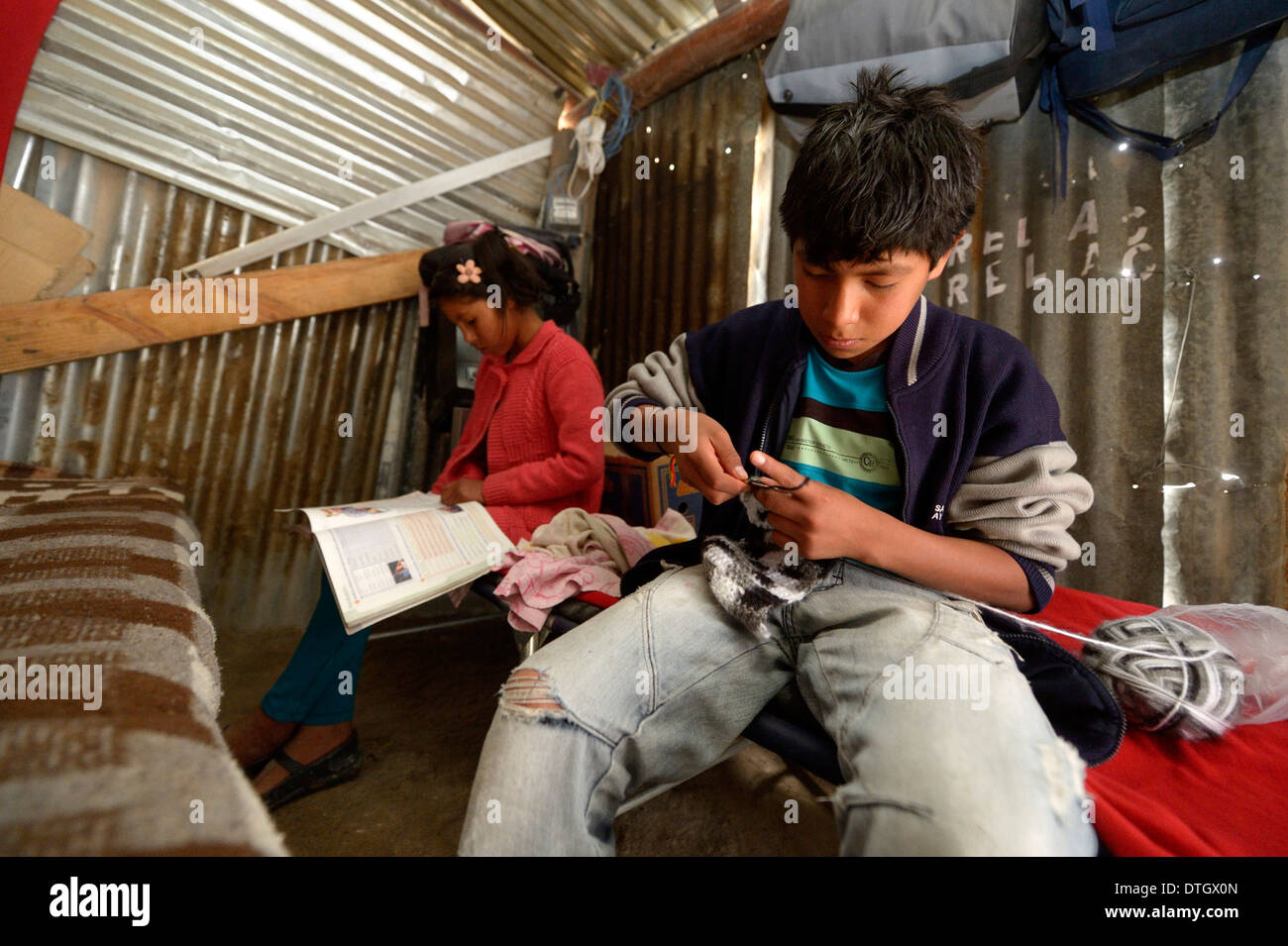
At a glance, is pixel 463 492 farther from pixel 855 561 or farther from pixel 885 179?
pixel 885 179

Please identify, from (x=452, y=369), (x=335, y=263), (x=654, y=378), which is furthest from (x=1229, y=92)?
(x=335, y=263)

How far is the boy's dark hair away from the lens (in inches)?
32.5

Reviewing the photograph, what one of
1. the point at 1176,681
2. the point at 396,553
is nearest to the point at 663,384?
the point at 396,553

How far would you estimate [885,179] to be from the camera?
2.73ft

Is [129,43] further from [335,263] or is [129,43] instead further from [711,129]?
[711,129]

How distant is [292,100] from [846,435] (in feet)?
10.1

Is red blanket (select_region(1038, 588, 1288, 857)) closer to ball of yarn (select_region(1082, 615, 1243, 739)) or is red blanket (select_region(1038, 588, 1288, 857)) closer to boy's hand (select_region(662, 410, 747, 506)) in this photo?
ball of yarn (select_region(1082, 615, 1243, 739))

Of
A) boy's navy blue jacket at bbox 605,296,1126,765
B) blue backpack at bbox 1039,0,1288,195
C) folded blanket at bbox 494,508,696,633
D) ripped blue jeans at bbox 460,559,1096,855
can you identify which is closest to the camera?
ripped blue jeans at bbox 460,559,1096,855

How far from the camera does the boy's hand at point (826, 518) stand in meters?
0.83

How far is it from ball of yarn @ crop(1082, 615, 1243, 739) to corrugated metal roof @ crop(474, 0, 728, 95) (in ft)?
10.5

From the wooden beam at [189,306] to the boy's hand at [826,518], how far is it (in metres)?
2.68

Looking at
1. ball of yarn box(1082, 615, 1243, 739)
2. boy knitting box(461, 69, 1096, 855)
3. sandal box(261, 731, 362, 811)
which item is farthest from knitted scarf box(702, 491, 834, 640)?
sandal box(261, 731, 362, 811)

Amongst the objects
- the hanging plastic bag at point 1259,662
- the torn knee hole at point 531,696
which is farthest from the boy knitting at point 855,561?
the hanging plastic bag at point 1259,662

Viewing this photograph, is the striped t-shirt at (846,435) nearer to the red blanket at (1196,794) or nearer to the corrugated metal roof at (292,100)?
the red blanket at (1196,794)
